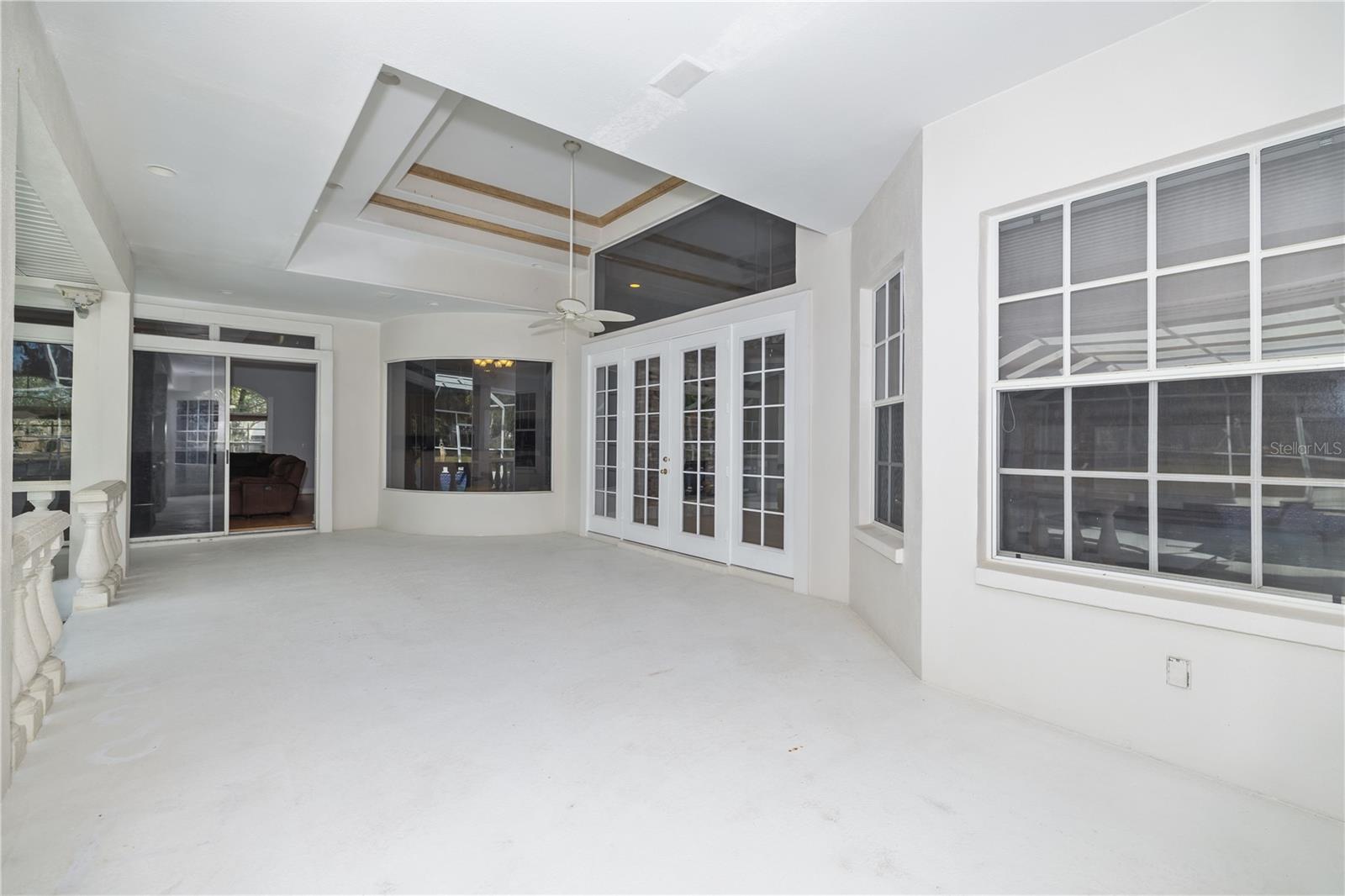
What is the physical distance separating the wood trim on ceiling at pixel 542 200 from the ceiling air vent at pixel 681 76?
9.58 feet

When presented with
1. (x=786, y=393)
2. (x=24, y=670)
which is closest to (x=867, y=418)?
(x=786, y=393)

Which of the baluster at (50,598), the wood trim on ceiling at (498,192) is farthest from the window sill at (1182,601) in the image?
the wood trim on ceiling at (498,192)

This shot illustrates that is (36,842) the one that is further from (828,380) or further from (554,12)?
(828,380)

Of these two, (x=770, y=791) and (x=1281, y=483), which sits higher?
(x=1281, y=483)

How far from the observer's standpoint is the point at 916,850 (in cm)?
183

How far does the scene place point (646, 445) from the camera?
21.5 feet

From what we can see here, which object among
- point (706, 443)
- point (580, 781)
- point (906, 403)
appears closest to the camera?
point (580, 781)

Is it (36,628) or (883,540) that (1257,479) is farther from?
(36,628)

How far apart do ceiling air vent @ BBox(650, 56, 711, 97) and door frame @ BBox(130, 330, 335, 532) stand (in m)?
6.39

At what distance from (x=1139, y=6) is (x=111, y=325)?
688 cm

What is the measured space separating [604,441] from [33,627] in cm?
501

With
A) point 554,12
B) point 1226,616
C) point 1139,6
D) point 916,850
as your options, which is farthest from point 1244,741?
point 554,12

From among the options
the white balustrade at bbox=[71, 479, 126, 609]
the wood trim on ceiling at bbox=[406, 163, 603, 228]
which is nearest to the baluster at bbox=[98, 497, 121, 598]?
the white balustrade at bbox=[71, 479, 126, 609]

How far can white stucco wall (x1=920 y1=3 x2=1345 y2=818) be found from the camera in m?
2.05
